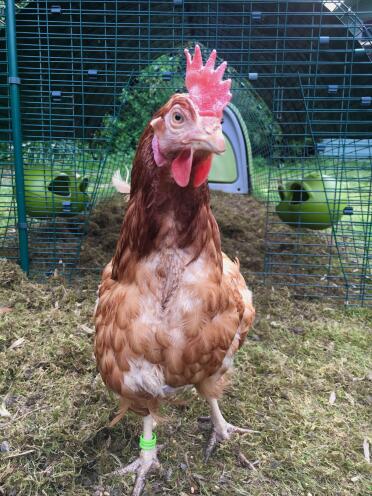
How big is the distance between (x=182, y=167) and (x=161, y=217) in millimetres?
234

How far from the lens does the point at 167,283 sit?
1414mm

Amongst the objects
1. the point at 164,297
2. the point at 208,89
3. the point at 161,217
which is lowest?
the point at 164,297

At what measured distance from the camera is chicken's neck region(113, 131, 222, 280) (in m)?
1.30

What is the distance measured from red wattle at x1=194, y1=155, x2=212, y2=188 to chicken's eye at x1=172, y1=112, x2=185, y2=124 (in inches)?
6.0

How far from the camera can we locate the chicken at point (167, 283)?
1229 millimetres

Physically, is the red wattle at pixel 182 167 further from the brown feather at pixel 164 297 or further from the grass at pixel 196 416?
the grass at pixel 196 416

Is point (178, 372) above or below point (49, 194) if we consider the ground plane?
below

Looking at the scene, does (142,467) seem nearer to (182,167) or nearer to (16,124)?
(182,167)

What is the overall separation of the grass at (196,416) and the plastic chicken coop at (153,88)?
2.68 ft

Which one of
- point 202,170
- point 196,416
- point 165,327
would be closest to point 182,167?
point 202,170

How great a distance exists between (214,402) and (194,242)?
3.09 feet

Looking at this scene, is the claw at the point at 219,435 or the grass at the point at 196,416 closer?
the grass at the point at 196,416

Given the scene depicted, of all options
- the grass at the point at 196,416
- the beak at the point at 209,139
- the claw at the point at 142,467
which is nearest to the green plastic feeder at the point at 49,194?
the grass at the point at 196,416

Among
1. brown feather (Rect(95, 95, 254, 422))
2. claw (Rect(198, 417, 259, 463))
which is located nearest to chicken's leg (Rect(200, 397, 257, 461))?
claw (Rect(198, 417, 259, 463))
